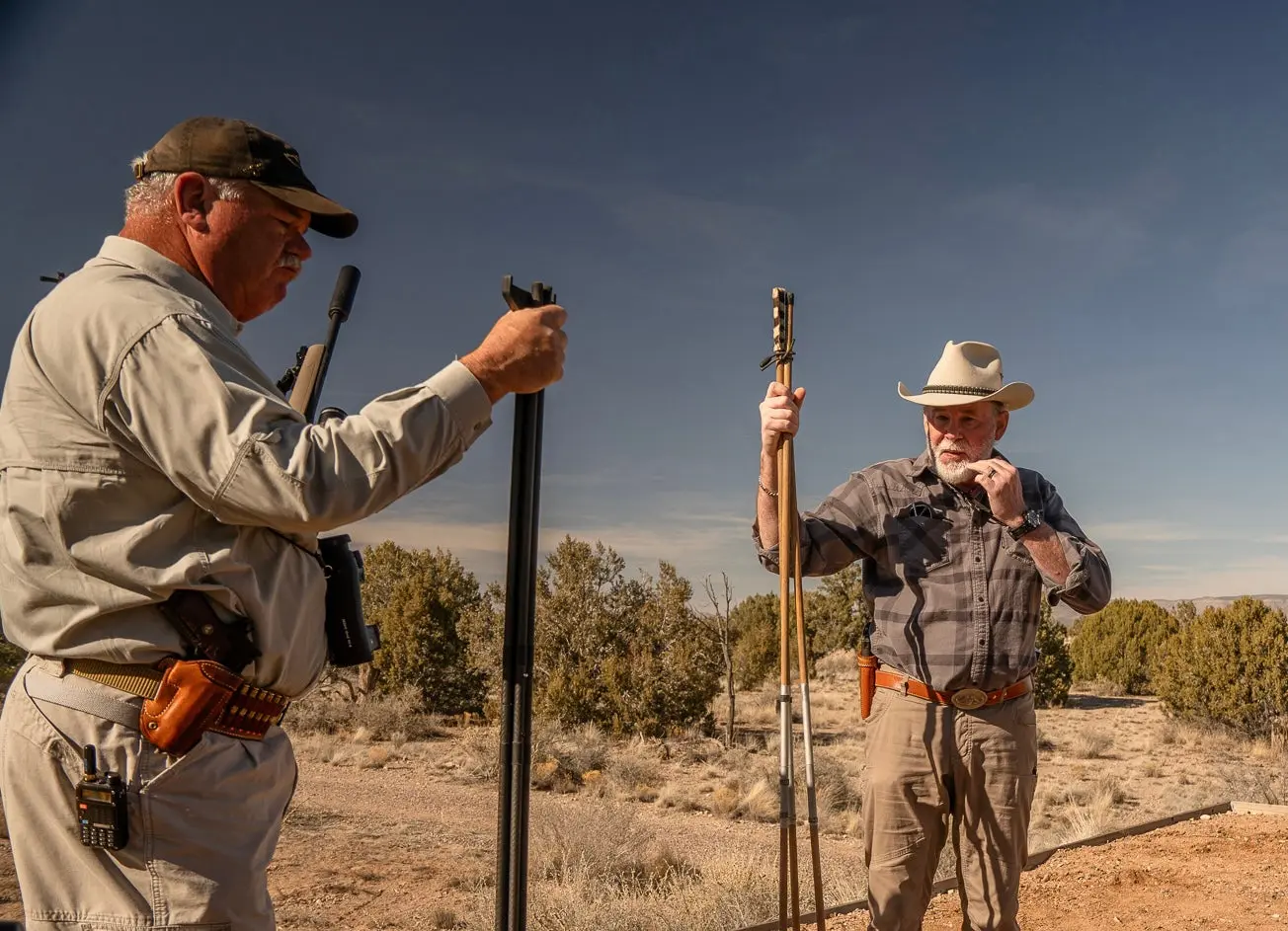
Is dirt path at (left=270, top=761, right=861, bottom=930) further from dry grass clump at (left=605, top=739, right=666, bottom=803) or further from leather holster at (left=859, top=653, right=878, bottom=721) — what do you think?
leather holster at (left=859, top=653, right=878, bottom=721)

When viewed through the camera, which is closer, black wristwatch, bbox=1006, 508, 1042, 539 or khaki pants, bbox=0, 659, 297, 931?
khaki pants, bbox=0, 659, 297, 931

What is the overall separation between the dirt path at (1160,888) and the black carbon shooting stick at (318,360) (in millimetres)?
4619

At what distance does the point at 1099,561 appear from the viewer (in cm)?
357

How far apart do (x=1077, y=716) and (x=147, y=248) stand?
25494 mm

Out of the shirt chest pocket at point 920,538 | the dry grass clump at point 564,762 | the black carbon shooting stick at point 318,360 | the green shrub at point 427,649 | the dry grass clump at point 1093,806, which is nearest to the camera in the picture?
the black carbon shooting stick at point 318,360

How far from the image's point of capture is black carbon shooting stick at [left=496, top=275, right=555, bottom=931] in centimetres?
198

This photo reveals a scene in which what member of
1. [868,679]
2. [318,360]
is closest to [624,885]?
[868,679]

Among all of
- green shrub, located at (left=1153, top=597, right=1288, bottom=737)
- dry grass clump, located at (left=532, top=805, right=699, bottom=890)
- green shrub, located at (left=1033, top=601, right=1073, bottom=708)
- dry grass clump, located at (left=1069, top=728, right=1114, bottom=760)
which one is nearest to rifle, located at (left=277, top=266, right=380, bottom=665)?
dry grass clump, located at (left=532, top=805, right=699, bottom=890)

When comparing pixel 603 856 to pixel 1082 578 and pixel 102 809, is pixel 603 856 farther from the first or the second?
pixel 102 809

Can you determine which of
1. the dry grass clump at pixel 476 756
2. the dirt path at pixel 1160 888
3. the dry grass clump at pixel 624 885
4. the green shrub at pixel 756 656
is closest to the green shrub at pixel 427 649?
the dry grass clump at pixel 476 756

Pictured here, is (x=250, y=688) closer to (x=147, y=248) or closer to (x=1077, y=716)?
Answer: (x=147, y=248)

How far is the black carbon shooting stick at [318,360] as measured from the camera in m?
2.53

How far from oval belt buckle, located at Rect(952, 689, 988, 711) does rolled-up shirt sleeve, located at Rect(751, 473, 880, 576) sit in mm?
575

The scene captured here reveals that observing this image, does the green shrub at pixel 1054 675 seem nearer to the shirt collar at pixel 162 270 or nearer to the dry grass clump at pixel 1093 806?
the dry grass clump at pixel 1093 806
